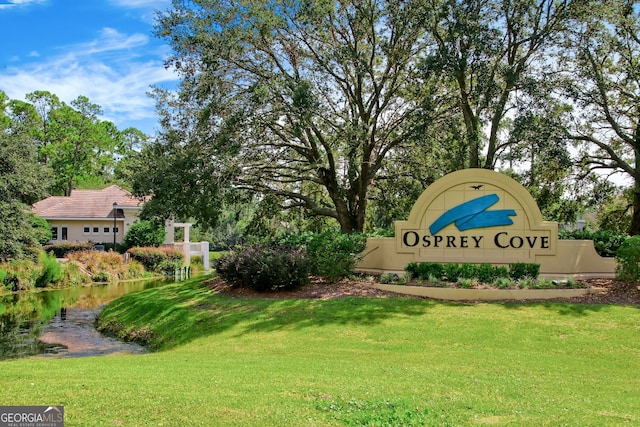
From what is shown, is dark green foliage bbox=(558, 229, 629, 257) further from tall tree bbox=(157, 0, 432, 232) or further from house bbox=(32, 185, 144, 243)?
house bbox=(32, 185, 144, 243)

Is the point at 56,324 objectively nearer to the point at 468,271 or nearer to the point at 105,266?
the point at 468,271

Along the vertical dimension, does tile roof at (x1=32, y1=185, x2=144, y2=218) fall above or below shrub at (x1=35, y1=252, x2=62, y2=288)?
above

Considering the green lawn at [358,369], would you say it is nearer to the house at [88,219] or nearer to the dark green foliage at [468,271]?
the dark green foliage at [468,271]

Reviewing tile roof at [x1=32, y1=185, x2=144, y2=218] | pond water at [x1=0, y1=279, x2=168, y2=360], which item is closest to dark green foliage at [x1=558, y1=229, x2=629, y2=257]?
pond water at [x1=0, y1=279, x2=168, y2=360]

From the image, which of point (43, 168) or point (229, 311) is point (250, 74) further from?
point (43, 168)

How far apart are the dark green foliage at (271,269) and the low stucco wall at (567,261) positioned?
3.12 metres

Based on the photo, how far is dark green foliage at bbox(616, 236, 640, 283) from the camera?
51.6ft

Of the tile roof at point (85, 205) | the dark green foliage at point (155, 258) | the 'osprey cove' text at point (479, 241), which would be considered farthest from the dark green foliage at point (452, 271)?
the tile roof at point (85, 205)

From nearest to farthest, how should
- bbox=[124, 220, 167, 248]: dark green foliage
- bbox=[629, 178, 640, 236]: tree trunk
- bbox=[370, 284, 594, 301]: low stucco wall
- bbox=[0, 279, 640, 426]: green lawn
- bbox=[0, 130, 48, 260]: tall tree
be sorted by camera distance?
bbox=[0, 279, 640, 426]: green lawn
bbox=[370, 284, 594, 301]: low stucco wall
bbox=[629, 178, 640, 236]: tree trunk
bbox=[0, 130, 48, 260]: tall tree
bbox=[124, 220, 167, 248]: dark green foliage

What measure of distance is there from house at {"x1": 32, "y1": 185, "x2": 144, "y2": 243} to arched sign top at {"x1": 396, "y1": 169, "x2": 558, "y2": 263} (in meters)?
29.8

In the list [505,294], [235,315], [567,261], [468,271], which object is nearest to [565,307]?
[505,294]

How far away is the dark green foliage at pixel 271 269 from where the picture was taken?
16.6m

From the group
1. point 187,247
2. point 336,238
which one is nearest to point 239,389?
point 336,238

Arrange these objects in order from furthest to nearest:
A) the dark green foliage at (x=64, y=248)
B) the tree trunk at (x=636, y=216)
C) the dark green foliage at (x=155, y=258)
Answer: the dark green foliage at (x=64, y=248) → the dark green foliage at (x=155, y=258) → the tree trunk at (x=636, y=216)
